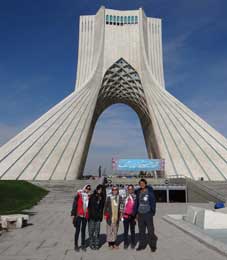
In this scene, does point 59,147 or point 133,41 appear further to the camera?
point 133,41

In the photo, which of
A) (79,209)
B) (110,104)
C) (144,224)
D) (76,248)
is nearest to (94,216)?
(79,209)

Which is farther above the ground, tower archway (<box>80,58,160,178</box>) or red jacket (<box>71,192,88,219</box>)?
tower archway (<box>80,58,160,178</box>)

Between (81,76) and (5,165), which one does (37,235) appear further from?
(81,76)

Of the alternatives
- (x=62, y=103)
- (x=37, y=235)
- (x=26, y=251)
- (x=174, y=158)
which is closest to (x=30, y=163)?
(x=62, y=103)

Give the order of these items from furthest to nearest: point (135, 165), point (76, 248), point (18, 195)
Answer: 1. point (135, 165)
2. point (18, 195)
3. point (76, 248)

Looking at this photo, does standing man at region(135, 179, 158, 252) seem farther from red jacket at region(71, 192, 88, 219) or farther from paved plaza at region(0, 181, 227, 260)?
red jacket at region(71, 192, 88, 219)

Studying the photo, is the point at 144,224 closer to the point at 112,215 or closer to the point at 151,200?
the point at 151,200

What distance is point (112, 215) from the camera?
4891 millimetres

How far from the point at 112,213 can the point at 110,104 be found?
30.7 m

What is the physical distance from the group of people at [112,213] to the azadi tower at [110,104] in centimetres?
1451

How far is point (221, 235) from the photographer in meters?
5.54

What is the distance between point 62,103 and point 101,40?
8.49 m

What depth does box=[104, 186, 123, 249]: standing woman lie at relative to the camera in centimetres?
472

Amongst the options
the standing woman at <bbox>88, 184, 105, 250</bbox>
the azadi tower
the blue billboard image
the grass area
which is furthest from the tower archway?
the standing woman at <bbox>88, 184, 105, 250</bbox>
